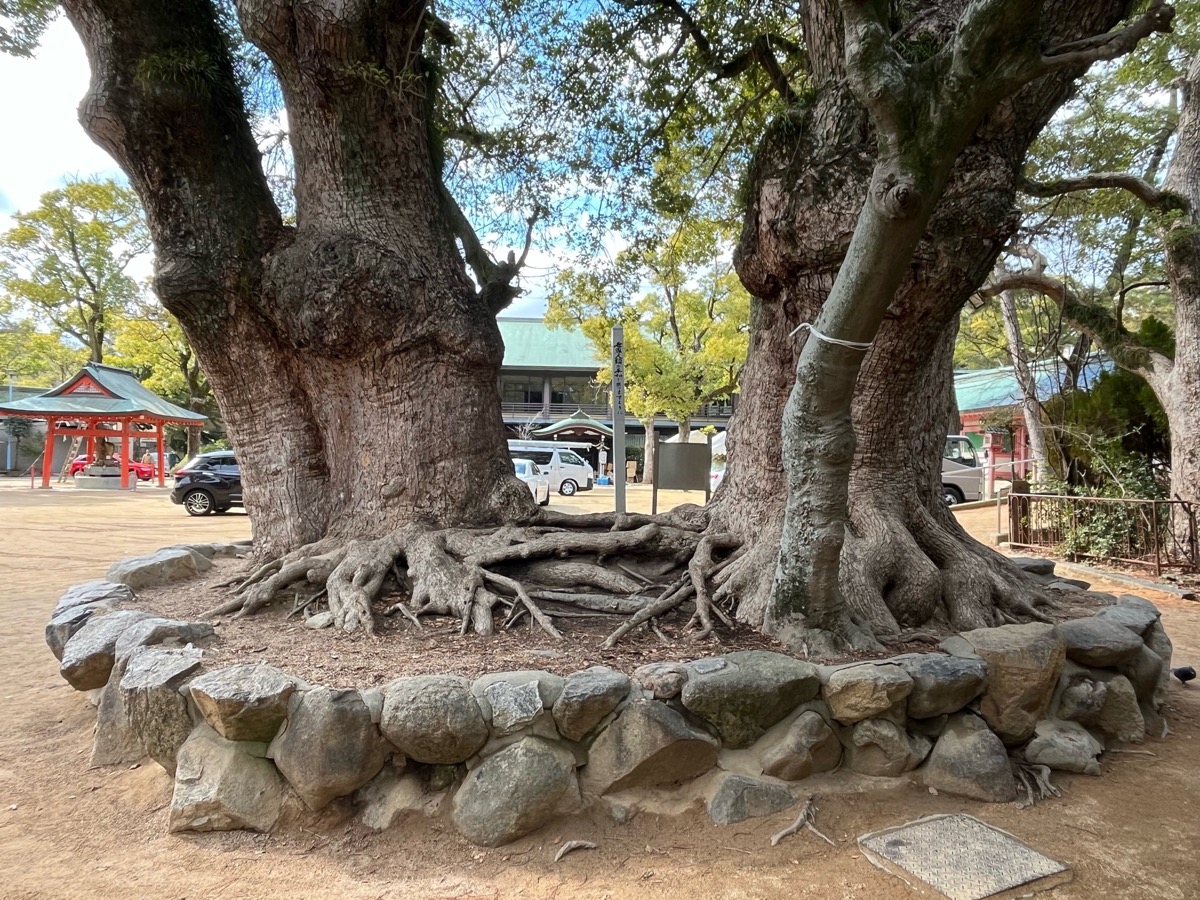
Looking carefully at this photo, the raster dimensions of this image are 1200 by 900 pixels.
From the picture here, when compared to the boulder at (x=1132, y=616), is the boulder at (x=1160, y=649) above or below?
below

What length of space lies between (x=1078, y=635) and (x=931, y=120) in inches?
106

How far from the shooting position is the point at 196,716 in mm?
2904

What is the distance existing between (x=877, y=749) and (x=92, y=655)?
3.78 meters

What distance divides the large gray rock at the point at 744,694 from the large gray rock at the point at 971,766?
660 mm

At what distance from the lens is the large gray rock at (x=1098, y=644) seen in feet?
11.6

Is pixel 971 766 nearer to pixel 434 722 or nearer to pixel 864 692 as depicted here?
pixel 864 692

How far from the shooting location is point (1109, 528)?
8.66 m

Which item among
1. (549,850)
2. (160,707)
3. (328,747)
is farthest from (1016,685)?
(160,707)

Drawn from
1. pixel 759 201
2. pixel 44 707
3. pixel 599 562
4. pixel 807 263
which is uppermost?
pixel 759 201

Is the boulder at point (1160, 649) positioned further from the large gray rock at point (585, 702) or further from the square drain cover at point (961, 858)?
the large gray rock at point (585, 702)

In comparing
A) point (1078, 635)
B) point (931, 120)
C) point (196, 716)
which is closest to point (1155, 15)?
point (931, 120)

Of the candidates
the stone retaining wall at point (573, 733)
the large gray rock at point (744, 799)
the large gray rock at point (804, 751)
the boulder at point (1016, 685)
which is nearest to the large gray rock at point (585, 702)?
the stone retaining wall at point (573, 733)

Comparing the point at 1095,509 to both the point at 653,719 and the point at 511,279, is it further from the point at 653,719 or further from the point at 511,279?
the point at 653,719

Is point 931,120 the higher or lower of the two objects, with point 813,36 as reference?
lower
